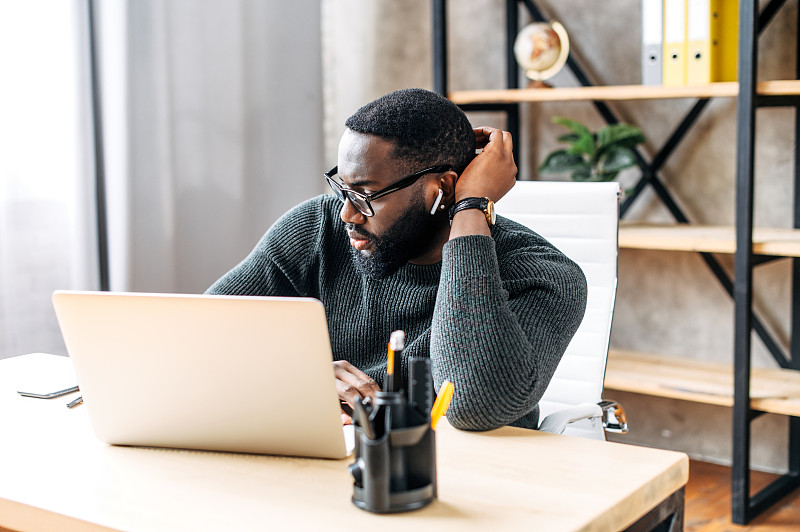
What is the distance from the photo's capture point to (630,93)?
7.79 feet

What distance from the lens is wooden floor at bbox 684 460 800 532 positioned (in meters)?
2.23

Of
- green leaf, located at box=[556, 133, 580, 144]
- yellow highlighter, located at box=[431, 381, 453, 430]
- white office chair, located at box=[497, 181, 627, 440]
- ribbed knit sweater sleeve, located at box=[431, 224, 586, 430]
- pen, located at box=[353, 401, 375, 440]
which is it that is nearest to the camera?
pen, located at box=[353, 401, 375, 440]

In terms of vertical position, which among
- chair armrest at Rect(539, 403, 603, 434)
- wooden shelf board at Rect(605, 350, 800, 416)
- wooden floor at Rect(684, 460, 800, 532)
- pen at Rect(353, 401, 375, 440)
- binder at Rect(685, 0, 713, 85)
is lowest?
wooden floor at Rect(684, 460, 800, 532)

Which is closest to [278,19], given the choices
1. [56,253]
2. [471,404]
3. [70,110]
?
[70,110]

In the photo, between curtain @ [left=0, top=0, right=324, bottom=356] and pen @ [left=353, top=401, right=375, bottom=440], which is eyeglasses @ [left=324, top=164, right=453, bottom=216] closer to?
pen @ [left=353, top=401, right=375, bottom=440]

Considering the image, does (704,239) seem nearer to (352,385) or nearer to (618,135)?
(618,135)

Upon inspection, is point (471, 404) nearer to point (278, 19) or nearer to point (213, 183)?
point (213, 183)

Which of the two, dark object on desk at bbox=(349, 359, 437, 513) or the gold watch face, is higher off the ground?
the gold watch face

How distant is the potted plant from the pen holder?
1779 millimetres

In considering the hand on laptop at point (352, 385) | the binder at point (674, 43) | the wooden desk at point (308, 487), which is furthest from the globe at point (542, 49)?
the wooden desk at point (308, 487)

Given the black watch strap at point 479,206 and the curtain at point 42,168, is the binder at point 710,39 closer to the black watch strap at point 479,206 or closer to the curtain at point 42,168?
the black watch strap at point 479,206

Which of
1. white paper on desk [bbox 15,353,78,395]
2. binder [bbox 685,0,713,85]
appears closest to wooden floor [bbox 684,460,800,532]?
A: binder [bbox 685,0,713,85]

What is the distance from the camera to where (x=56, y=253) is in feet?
7.09

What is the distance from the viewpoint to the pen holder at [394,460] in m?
0.82
